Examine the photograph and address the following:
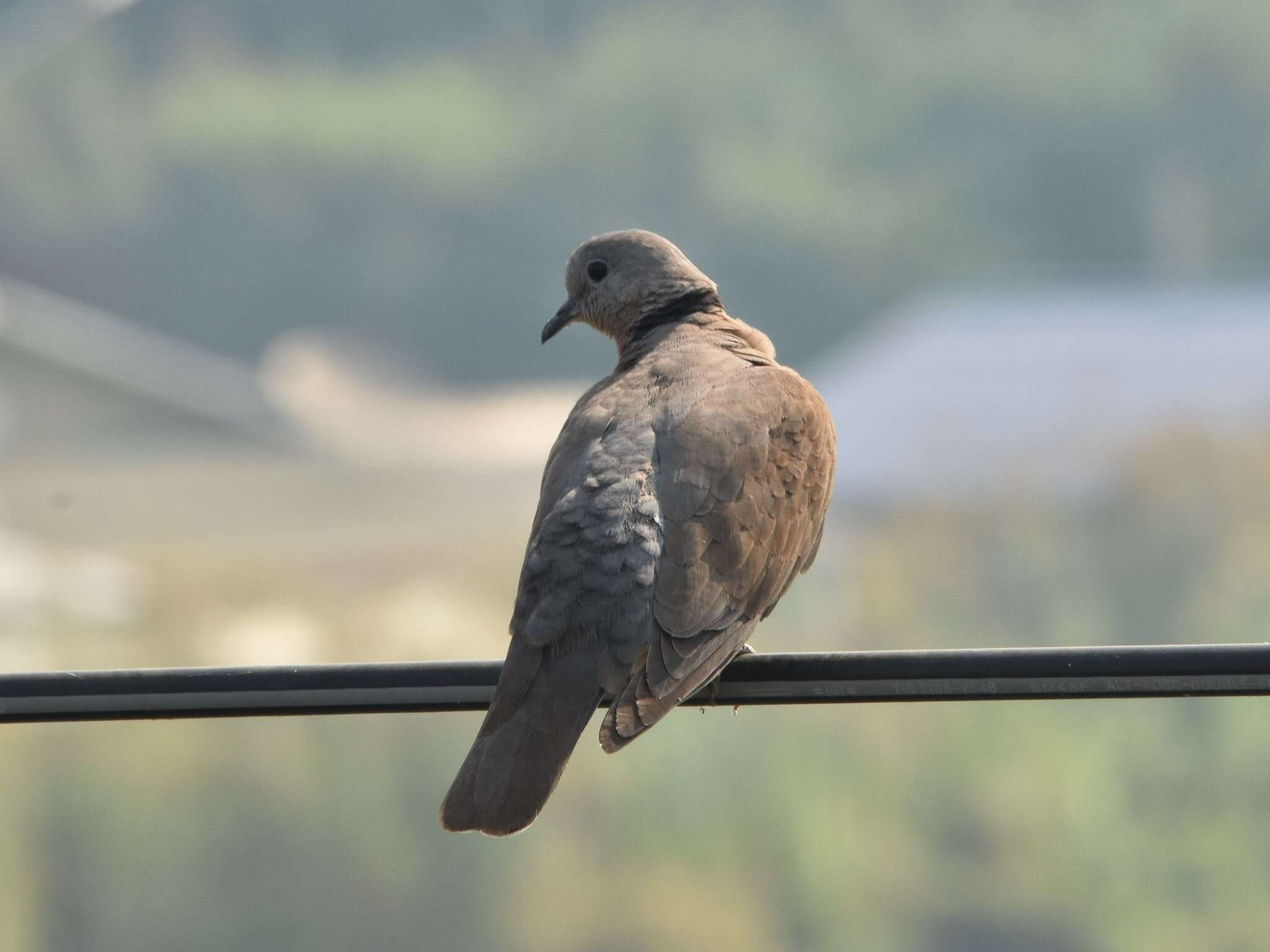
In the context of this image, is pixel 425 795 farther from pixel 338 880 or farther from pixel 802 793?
pixel 802 793

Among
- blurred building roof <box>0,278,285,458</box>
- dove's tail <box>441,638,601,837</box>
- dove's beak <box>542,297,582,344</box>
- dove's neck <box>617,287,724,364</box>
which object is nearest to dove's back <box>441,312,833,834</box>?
dove's tail <box>441,638,601,837</box>

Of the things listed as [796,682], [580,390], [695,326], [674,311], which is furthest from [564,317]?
[580,390]

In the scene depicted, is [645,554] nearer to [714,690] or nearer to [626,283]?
[714,690]

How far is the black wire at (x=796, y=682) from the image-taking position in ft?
6.72

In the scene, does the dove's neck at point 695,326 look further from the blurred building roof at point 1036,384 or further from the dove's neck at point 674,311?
the blurred building roof at point 1036,384

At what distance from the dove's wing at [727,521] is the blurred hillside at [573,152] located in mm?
8922

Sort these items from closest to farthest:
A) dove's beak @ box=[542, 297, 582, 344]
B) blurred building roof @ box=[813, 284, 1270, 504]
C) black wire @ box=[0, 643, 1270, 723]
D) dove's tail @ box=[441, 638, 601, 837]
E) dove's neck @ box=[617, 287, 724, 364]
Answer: black wire @ box=[0, 643, 1270, 723] < dove's tail @ box=[441, 638, 601, 837] < dove's neck @ box=[617, 287, 724, 364] < dove's beak @ box=[542, 297, 582, 344] < blurred building roof @ box=[813, 284, 1270, 504]

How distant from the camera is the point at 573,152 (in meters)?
13.6

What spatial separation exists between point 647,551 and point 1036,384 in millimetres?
9642

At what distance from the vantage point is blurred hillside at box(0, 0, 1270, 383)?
12.8 m

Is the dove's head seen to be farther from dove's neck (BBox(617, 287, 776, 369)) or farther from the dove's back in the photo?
the dove's back

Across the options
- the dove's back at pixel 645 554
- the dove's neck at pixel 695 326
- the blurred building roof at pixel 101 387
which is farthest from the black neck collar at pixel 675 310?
the blurred building roof at pixel 101 387

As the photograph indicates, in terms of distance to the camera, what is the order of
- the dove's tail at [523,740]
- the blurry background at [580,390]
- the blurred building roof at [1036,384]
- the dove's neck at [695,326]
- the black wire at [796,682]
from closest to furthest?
the black wire at [796,682]
the dove's tail at [523,740]
the dove's neck at [695,326]
the blurry background at [580,390]
the blurred building roof at [1036,384]

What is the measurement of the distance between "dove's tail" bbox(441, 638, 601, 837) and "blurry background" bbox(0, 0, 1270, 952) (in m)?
4.09
